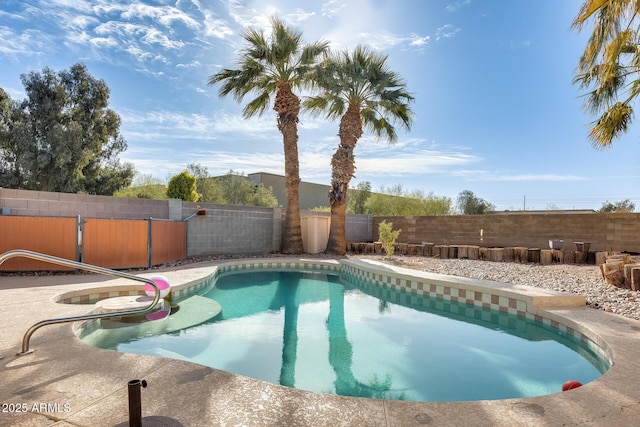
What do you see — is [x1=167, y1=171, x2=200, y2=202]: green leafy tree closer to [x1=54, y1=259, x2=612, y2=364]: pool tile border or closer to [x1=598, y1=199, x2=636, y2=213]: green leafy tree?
[x1=54, y1=259, x2=612, y2=364]: pool tile border

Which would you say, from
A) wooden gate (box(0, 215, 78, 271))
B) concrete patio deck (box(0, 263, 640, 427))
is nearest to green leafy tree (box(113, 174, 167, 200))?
wooden gate (box(0, 215, 78, 271))

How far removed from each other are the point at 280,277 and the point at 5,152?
676 inches

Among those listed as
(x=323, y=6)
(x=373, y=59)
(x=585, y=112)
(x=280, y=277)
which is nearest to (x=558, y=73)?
(x=585, y=112)

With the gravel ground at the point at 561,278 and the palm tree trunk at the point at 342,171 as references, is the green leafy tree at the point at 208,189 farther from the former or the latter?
the gravel ground at the point at 561,278

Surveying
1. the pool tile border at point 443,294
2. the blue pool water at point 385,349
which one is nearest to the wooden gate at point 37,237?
the pool tile border at point 443,294

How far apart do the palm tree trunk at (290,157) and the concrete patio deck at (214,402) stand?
961cm

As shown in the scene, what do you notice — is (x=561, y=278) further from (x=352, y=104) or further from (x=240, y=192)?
(x=240, y=192)

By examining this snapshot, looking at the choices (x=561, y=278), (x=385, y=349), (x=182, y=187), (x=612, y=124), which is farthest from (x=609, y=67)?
(x=182, y=187)

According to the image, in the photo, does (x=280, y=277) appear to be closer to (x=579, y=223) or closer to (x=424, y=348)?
(x=424, y=348)

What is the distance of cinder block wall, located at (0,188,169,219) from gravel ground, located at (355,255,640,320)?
285 inches

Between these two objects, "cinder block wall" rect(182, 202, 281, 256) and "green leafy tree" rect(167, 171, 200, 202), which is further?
"green leafy tree" rect(167, 171, 200, 202)

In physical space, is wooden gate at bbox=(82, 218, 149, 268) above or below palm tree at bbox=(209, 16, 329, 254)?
below

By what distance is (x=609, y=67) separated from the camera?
7395 mm

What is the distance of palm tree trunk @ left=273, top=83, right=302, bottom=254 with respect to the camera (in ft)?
39.1
